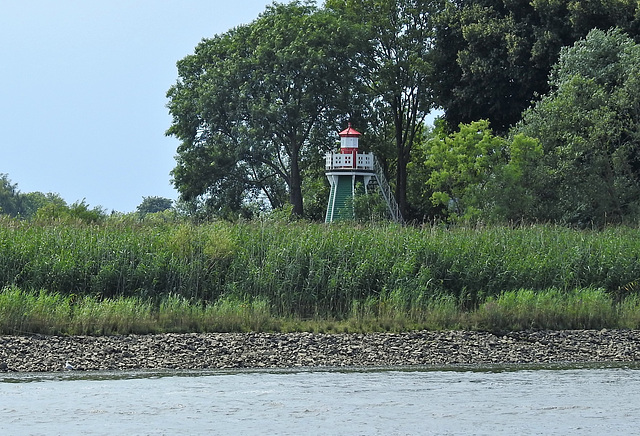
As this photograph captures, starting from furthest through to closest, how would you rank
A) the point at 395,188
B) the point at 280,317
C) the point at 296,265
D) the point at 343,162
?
the point at 395,188 → the point at 343,162 → the point at 296,265 → the point at 280,317

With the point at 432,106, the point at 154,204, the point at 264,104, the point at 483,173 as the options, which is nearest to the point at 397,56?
the point at 432,106

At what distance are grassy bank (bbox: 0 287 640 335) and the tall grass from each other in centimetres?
28

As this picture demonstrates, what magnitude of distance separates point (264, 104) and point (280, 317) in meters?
31.4

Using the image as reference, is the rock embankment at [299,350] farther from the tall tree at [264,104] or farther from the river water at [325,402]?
the tall tree at [264,104]

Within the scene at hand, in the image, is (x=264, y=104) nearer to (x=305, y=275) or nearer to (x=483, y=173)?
(x=483, y=173)

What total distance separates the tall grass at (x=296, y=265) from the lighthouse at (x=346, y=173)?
23.5 meters

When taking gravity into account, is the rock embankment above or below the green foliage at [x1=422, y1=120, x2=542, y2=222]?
below

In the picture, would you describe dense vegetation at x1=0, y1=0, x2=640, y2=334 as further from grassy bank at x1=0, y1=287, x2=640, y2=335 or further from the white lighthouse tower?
the white lighthouse tower

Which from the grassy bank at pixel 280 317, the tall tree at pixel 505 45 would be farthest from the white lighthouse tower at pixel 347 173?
the grassy bank at pixel 280 317

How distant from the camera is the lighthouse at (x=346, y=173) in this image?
50.5 m

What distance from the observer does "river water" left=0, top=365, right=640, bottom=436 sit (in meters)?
15.7

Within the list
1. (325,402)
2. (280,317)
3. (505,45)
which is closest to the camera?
(325,402)

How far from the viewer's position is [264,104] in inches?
2120

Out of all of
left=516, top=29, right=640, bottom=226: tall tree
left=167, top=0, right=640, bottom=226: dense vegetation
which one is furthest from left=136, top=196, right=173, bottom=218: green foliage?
left=516, top=29, right=640, bottom=226: tall tree
